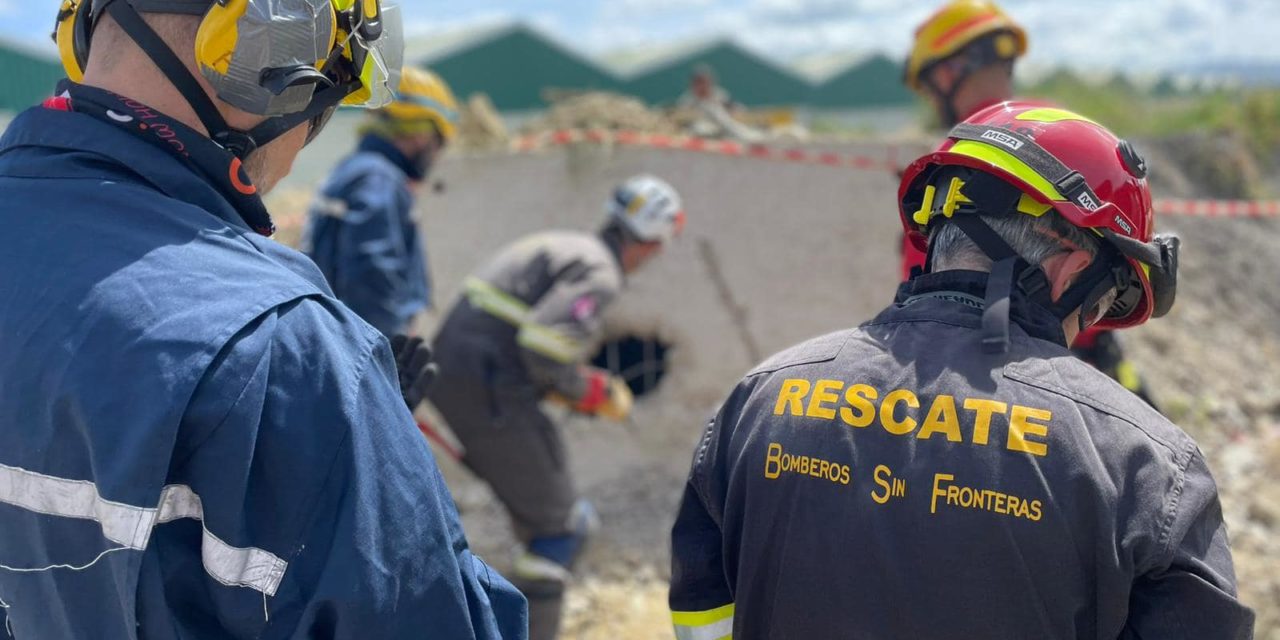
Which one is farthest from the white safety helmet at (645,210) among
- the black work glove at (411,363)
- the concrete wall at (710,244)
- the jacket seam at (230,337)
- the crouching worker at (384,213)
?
the jacket seam at (230,337)

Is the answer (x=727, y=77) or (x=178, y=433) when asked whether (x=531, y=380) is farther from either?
(x=727, y=77)

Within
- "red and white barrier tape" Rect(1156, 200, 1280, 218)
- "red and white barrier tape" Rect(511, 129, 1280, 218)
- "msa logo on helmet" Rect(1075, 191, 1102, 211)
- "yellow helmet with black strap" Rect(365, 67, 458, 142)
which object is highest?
"msa logo on helmet" Rect(1075, 191, 1102, 211)

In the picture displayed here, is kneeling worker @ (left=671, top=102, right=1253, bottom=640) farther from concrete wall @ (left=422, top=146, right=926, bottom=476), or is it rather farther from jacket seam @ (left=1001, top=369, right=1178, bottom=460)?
concrete wall @ (left=422, top=146, right=926, bottom=476)

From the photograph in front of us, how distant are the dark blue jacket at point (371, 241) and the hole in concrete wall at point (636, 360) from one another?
2634mm

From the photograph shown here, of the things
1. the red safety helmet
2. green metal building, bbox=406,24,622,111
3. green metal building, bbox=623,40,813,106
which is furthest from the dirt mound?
green metal building, bbox=623,40,813,106

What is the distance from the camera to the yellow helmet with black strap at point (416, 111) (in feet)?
14.8

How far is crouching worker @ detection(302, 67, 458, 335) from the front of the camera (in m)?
4.19

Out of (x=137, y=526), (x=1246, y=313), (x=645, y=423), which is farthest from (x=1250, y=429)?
(x=137, y=526)

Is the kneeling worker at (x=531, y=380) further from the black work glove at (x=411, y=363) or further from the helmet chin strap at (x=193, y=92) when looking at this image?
the helmet chin strap at (x=193, y=92)

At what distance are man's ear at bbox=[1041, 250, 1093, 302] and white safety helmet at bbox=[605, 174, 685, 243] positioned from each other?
121 inches

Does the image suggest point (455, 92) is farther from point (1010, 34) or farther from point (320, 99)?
point (320, 99)

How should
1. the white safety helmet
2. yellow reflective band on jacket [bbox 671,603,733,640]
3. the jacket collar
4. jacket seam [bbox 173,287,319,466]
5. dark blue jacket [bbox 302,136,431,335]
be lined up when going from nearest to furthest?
jacket seam [bbox 173,287,319,466], the jacket collar, yellow reflective band on jacket [bbox 671,603,733,640], dark blue jacket [bbox 302,136,431,335], the white safety helmet

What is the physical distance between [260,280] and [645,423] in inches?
216

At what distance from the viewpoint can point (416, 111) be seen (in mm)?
4543
